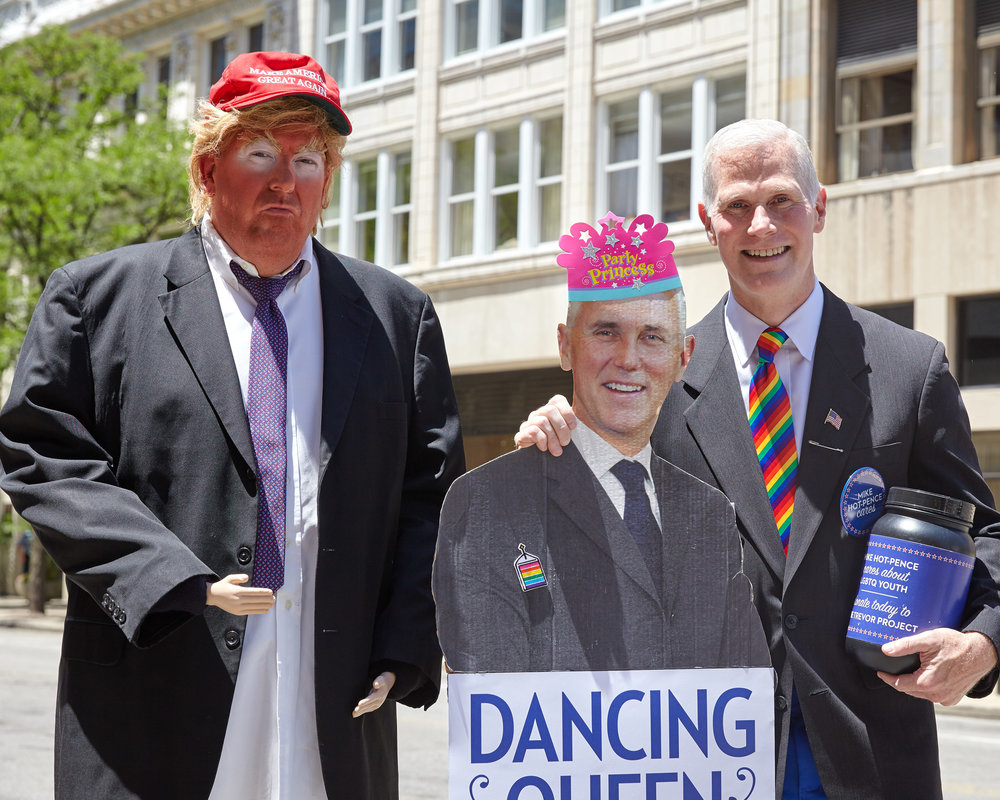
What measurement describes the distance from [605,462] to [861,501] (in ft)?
1.71

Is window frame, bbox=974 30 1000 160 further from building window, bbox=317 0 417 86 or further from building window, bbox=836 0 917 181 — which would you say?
building window, bbox=317 0 417 86

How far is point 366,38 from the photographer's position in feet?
79.2

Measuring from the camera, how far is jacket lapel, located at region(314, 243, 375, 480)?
280 centimetres

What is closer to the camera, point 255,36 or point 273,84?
point 273,84

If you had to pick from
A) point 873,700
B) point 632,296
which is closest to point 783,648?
point 873,700

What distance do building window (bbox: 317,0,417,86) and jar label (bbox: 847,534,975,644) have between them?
2200 centimetres

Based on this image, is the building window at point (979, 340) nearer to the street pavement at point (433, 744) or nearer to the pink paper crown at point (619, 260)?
the street pavement at point (433, 744)

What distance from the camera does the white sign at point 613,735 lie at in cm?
227

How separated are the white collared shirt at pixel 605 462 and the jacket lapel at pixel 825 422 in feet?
1.08

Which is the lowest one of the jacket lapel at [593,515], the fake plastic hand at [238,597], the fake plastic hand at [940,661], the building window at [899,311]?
the fake plastic hand at [940,661]

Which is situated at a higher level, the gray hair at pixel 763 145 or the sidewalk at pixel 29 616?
the gray hair at pixel 763 145

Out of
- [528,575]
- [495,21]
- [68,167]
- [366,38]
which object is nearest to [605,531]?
[528,575]

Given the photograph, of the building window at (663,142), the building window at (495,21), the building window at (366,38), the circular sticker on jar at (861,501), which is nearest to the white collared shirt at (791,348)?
the circular sticker on jar at (861,501)

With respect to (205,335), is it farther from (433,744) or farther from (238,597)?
(433,744)
